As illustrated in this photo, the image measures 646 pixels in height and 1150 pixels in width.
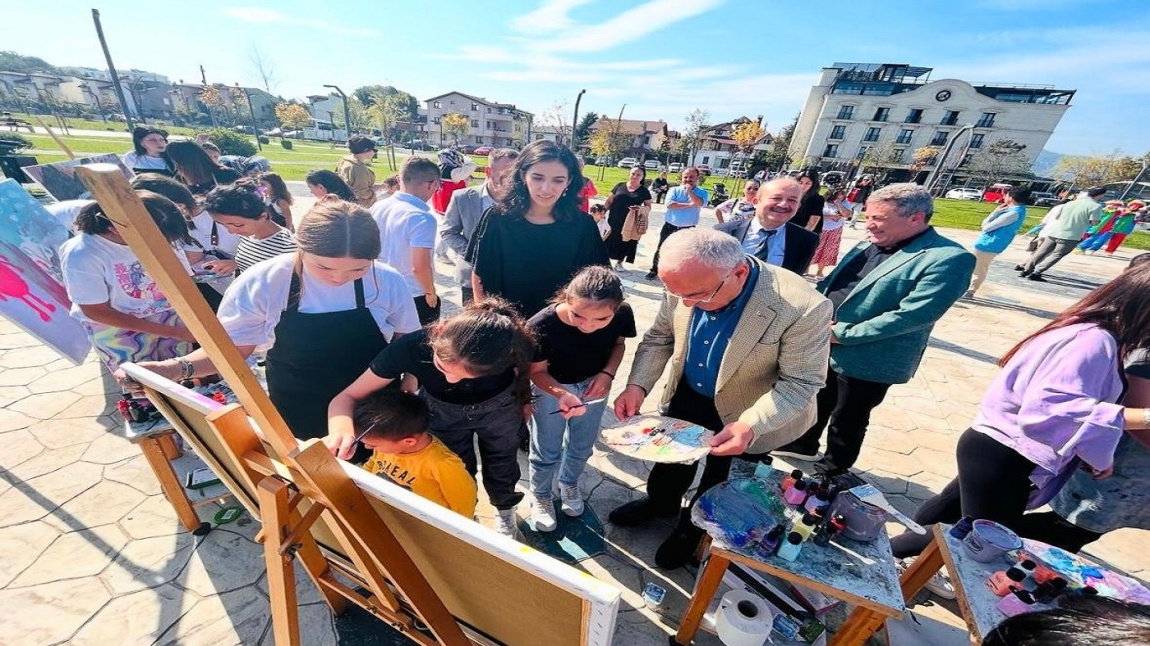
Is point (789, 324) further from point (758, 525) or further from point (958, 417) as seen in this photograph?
point (958, 417)

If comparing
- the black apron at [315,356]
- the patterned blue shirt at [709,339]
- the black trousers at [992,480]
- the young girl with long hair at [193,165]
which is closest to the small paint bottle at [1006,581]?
the black trousers at [992,480]

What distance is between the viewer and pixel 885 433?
4.32 m

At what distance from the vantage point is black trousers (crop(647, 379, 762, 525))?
2.50 meters

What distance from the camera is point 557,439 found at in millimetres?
2746

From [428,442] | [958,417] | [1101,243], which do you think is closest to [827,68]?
[1101,243]

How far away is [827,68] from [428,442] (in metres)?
78.6

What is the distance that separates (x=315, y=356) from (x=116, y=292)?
160 cm

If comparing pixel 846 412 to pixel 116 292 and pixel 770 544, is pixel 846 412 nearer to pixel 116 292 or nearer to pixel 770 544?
pixel 770 544

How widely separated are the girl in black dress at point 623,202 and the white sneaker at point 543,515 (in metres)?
4.78

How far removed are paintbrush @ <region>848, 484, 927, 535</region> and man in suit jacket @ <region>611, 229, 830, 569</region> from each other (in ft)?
1.32

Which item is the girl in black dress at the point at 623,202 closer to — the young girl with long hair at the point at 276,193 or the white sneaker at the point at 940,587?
the young girl with long hair at the point at 276,193

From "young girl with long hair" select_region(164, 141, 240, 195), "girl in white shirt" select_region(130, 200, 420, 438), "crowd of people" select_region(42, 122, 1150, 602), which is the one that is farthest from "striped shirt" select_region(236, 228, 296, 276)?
"young girl with long hair" select_region(164, 141, 240, 195)

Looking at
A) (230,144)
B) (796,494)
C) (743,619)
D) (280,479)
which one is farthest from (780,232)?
(230,144)

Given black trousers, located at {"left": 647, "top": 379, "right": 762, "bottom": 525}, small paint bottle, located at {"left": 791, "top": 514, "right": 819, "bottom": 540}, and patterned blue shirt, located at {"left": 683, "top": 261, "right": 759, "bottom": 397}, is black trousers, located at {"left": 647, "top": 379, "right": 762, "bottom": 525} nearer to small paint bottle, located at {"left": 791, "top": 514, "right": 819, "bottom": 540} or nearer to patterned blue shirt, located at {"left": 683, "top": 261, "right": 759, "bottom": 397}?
patterned blue shirt, located at {"left": 683, "top": 261, "right": 759, "bottom": 397}
